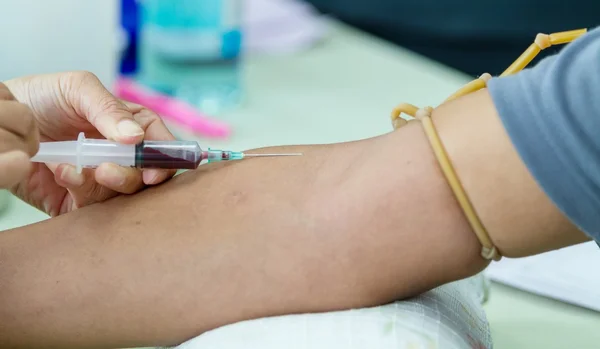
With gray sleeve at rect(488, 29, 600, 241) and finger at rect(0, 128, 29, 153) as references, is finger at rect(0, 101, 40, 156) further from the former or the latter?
gray sleeve at rect(488, 29, 600, 241)

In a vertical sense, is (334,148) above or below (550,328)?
above

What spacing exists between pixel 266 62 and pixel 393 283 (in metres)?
1.13

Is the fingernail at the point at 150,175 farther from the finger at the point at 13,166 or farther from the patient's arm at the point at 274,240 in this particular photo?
the finger at the point at 13,166

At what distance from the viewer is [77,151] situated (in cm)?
70

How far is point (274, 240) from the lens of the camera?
0.66m

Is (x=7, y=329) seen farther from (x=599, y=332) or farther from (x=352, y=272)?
(x=599, y=332)

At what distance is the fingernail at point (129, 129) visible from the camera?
0.70m

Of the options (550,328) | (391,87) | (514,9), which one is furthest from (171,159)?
(514,9)

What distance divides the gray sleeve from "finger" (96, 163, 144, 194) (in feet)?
1.07

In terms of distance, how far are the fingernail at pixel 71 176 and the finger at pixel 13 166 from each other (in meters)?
0.15

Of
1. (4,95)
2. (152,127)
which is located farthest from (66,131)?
(4,95)

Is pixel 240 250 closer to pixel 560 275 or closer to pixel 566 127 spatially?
pixel 566 127

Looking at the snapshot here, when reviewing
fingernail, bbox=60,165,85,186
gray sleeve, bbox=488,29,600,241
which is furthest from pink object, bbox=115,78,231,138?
gray sleeve, bbox=488,29,600,241

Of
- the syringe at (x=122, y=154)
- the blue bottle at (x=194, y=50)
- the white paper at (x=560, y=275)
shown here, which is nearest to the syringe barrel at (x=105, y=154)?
the syringe at (x=122, y=154)
